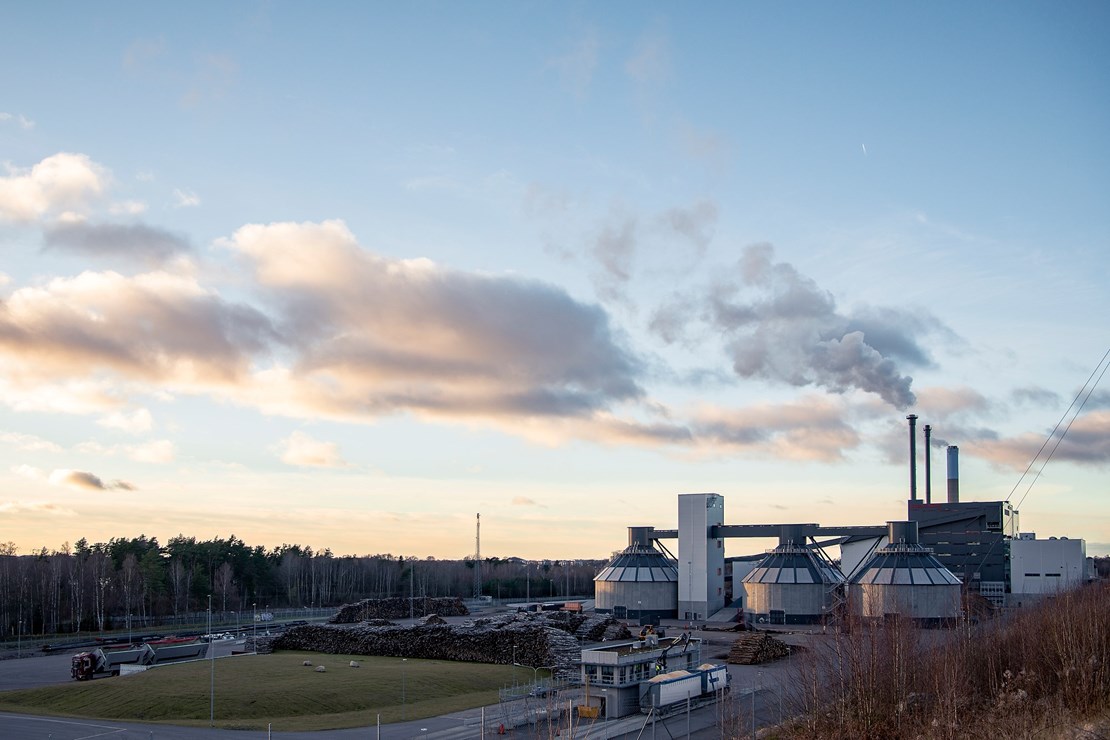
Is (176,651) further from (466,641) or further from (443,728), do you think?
(443,728)

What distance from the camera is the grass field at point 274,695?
48.2 metres

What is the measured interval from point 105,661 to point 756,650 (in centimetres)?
4504

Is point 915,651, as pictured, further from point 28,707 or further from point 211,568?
point 211,568

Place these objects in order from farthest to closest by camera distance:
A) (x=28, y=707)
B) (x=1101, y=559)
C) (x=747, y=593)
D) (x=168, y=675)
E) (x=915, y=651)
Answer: (x=1101, y=559)
(x=747, y=593)
(x=168, y=675)
(x=28, y=707)
(x=915, y=651)

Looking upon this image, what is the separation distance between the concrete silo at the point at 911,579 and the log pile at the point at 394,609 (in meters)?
44.1

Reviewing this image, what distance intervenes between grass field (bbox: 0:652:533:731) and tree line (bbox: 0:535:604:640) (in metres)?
55.1

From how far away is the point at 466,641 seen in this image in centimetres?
7056

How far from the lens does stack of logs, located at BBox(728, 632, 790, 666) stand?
65250mm

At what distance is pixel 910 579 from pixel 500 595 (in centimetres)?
8807

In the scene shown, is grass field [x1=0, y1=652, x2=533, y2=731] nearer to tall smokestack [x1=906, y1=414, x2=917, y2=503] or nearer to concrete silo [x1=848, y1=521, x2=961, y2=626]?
concrete silo [x1=848, y1=521, x2=961, y2=626]

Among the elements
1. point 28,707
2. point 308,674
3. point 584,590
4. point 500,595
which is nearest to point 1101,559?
point 584,590

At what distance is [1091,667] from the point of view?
31.2 m

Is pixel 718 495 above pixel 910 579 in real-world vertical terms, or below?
above

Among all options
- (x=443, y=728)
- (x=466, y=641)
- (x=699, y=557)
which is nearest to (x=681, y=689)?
(x=443, y=728)
